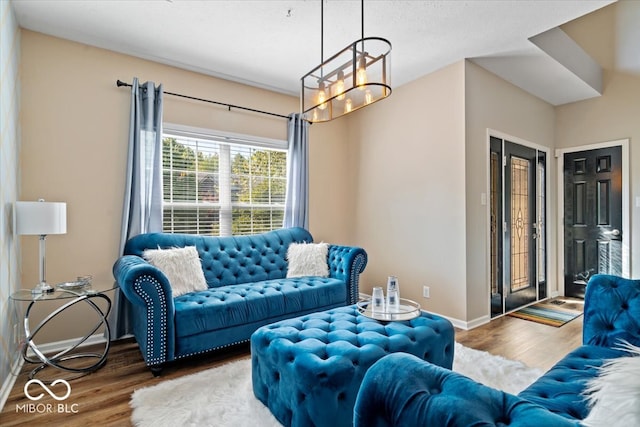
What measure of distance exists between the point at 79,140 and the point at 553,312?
17.0ft

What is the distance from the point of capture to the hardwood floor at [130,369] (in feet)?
6.31

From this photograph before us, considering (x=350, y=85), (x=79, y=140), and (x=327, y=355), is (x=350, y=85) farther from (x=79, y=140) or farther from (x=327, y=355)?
(x=79, y=140)

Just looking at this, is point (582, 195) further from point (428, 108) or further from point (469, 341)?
point (469, 341)

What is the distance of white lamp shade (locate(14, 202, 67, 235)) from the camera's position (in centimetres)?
229

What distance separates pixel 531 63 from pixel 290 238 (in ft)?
10.2

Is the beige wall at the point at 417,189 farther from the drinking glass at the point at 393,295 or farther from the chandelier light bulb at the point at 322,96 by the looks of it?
the chandelier light bulb at the point at 322,96

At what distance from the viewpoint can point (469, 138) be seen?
341 centimetres

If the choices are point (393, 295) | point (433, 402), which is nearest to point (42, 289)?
point (393, 295)

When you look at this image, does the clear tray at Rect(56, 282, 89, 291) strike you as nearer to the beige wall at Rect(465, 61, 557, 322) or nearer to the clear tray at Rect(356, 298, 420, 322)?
the clear tray at Rect(356, 298, 420, 322)

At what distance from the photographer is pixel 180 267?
289 centimetres

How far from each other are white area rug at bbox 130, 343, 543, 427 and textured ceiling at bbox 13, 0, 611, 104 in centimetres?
266

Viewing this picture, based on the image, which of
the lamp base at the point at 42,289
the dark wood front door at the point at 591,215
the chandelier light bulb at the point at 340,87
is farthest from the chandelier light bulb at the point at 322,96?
the dark wood front door at the point at 591,215

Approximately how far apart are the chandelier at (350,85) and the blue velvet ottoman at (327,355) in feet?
4.54

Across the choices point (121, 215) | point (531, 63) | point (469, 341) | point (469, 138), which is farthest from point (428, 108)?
point (121, 215)
